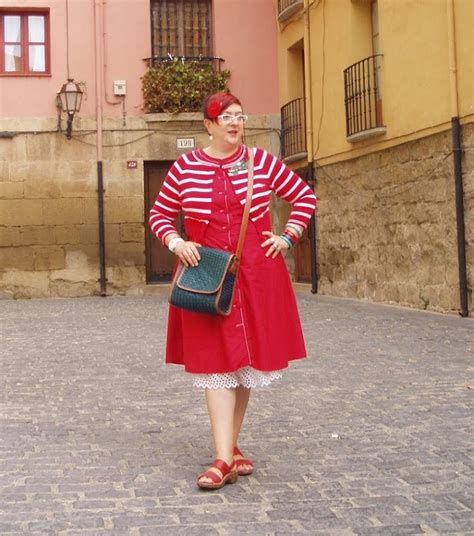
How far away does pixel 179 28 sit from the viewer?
1645 cm

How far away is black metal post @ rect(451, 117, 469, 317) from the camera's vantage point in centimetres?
1025

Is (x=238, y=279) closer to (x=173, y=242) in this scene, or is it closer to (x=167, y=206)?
(x=173, y=242)

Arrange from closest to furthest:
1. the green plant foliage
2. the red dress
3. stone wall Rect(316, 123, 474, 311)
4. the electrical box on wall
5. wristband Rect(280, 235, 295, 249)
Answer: the red dress
wristband Rect(280, 235, 295, 249)
stone wall Rect(316, 123, 474, 311)
the green plant foliage
the electrical box on wall

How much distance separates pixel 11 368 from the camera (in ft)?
23.1

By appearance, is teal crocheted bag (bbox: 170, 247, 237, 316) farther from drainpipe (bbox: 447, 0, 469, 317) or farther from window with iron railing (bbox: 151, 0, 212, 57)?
window with iron railing (bbox: 151, 0, 212, 57)

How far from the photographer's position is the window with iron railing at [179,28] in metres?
16.4

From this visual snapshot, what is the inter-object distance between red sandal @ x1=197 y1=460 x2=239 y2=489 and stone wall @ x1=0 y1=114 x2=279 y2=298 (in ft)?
42.3

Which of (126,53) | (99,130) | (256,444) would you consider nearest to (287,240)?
(256,444)

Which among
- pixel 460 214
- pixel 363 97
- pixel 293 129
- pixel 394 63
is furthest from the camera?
pixel 293 129

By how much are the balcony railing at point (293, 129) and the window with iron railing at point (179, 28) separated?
1.99 meters

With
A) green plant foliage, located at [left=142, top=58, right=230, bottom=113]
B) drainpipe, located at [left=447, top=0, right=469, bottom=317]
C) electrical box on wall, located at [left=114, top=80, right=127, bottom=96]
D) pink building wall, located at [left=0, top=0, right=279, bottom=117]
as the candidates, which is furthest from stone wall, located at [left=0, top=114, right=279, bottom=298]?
drainpipe, located at [left=447, top=0, right=469, bottom=317]

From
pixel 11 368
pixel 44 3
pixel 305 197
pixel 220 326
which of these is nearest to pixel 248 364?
pixel 220 326

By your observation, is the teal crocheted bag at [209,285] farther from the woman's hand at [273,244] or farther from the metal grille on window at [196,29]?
the metal grille on window at [196,29]

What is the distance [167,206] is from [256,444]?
53.5 inches
